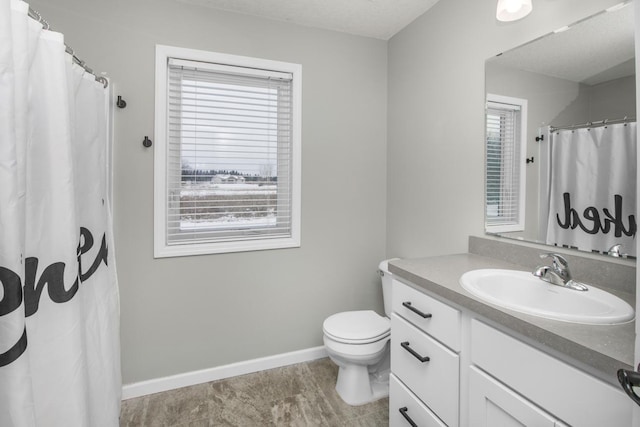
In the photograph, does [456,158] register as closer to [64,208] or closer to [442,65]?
[442,65]

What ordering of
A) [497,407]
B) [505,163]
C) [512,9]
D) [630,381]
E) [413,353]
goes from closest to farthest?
1. [630,381]
2. [497,407]
3. [413,353]
4. [512,9]
5. [505,163]

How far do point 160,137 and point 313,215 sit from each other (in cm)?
113

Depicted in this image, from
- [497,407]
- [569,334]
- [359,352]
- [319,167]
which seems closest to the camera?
[569,334]

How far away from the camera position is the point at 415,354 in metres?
1.28

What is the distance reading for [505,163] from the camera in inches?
62.7

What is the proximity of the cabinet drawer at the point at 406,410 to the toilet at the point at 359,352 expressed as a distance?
334 mm

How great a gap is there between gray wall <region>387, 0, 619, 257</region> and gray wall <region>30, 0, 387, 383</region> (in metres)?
0.20

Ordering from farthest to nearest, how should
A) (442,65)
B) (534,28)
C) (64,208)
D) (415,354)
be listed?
(442,65), (534,28), (415,354), (64,208)

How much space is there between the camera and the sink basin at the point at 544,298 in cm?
88

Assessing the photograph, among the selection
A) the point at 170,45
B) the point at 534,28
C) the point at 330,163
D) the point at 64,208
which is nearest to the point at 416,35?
the point at 534,28

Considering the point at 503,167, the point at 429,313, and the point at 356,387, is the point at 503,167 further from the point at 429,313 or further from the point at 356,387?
the point at 356,387

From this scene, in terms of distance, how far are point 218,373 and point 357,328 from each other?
40.0 inches

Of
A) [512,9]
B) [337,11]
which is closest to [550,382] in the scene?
[512,9]

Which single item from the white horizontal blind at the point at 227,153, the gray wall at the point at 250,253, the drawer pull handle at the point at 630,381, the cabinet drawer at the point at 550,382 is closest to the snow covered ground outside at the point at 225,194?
the white horizontal blind at the point at 227,153
